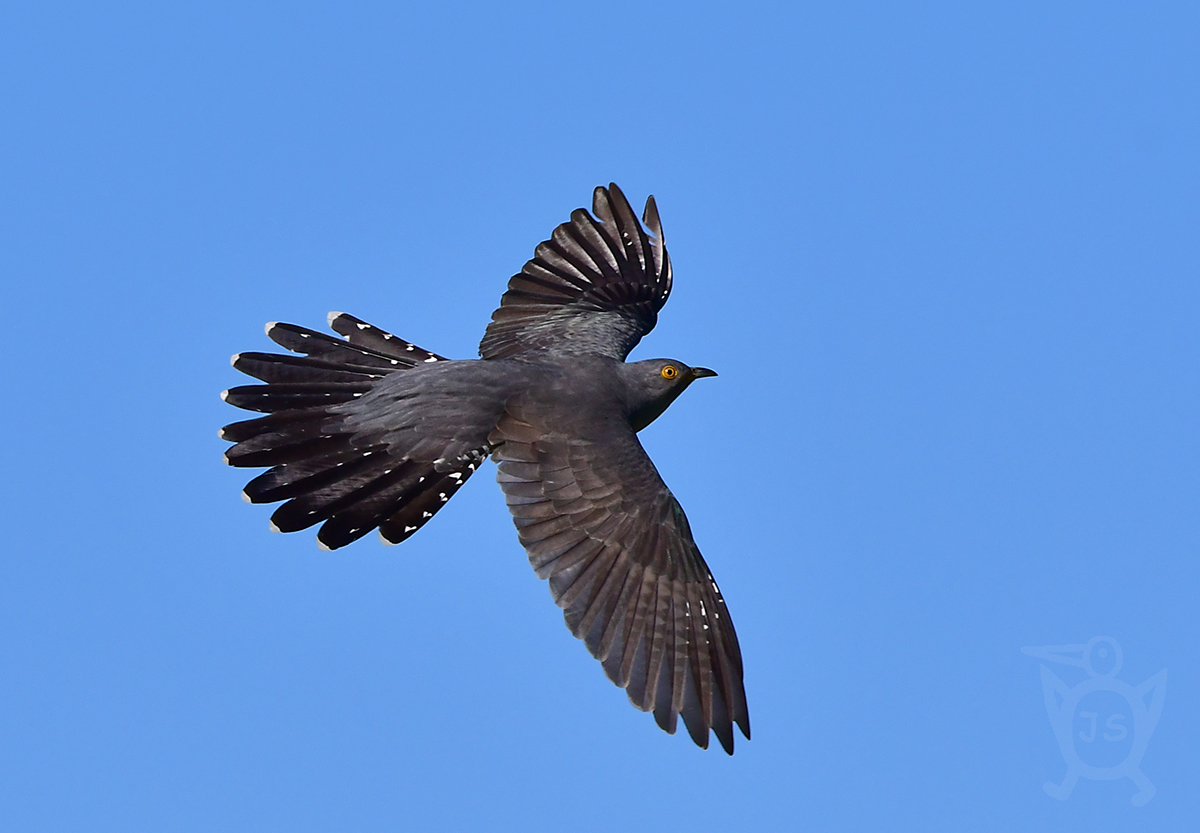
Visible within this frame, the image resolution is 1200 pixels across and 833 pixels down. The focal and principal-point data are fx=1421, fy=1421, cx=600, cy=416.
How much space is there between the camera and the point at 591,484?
10.6m

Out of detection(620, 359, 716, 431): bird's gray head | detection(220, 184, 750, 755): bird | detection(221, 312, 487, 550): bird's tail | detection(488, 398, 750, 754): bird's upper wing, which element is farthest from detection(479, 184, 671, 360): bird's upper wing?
detection(488, 398, 750, 754): bird's upper wing

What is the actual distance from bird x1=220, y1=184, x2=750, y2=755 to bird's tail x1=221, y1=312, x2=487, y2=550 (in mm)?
11

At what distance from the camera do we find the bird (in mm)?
9852

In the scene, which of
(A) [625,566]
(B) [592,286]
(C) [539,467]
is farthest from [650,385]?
(A) [625,566]

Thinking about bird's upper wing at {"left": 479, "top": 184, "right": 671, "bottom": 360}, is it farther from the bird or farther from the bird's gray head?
the bird's gray head

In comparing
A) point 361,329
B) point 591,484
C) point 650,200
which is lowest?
point 591,484

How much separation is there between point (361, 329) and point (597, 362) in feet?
6.58

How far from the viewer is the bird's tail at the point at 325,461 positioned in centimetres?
1073

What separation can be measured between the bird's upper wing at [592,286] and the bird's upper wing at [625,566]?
6.82ft

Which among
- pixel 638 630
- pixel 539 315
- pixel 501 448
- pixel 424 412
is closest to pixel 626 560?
pixel 638 630

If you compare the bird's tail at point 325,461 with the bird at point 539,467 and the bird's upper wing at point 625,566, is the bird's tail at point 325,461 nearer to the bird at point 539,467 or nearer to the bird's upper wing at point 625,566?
the bird at point 539,467

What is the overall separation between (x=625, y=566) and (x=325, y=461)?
99.5 inches

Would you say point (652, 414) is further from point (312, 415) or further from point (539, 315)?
point (312, 415)

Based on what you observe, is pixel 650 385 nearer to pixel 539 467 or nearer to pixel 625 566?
pixel 539 467
